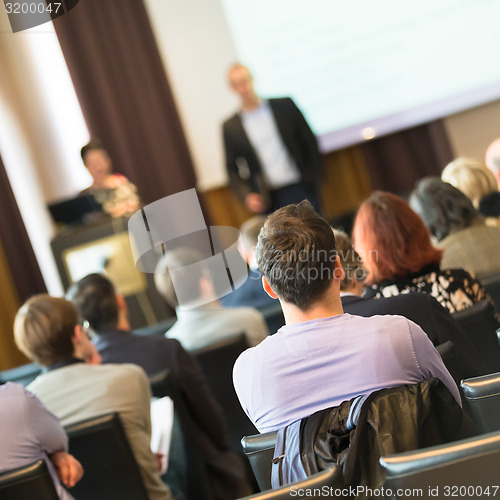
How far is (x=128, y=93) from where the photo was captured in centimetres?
655

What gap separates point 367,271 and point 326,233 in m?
0.82

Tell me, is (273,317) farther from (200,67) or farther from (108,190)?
(200,67)

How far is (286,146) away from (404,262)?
3552 millimetres

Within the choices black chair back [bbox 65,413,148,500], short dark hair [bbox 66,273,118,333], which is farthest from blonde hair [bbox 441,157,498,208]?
black chair back [bbox 65,413,148,500]

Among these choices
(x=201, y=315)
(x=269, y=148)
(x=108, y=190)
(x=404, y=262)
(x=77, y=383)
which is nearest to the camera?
(x=404, y=262)

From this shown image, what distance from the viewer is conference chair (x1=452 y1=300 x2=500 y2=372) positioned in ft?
6.94

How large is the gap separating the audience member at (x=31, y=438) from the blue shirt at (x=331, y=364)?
76 cm

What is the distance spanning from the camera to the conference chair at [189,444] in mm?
2682

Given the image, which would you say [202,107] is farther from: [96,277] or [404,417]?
[404,417]

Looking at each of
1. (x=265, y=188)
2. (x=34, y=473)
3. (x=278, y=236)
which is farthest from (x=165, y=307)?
(x=278, y=236)

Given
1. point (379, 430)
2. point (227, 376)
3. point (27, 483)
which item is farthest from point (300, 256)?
point (227, 376)

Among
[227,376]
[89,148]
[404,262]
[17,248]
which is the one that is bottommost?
[227,376]

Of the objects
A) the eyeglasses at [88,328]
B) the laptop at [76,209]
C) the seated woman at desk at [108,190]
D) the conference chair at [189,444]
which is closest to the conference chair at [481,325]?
the conference chair at [189,444]

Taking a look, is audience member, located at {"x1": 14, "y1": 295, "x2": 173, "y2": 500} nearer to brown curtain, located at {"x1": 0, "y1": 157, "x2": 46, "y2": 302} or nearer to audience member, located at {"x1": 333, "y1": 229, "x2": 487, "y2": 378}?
audience member, located at {"x1": 333, "y1": 229, "x2": 487, "y2": 378}
